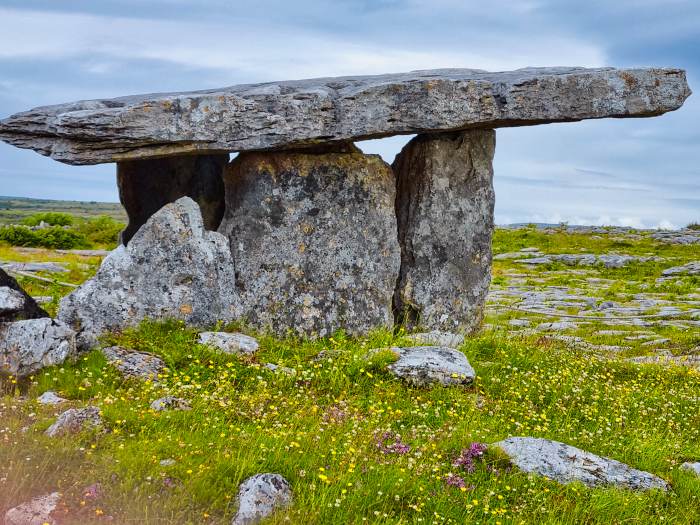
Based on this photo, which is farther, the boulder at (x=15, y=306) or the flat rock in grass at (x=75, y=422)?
the boulder at (x=15, y=306)

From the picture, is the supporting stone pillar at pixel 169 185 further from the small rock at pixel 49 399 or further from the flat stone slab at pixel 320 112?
the small rock at pixel 49 399

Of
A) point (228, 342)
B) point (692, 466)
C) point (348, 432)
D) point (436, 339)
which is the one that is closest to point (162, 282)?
point (228, 342)

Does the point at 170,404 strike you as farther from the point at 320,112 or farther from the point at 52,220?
the point at 52,220

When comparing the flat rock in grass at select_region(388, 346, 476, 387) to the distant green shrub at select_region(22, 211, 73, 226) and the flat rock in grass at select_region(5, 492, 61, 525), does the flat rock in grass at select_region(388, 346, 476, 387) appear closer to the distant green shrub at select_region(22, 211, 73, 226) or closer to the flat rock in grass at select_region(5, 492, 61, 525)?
the flat rock in grass at select_region(5, 492, 61, 525)

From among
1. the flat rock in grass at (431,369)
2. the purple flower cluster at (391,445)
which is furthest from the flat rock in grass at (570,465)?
the flat rock in grass at (431,369)

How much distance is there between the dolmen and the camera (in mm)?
13211

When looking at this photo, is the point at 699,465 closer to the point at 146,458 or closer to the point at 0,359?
the point at 146,458

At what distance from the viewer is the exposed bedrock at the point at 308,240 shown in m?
14.3

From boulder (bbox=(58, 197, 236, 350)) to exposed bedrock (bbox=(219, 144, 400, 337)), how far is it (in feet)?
2.08

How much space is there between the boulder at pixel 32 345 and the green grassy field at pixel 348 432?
273mm

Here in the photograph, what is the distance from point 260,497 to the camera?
675 centimetres

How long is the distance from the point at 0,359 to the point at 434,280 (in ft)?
27.7

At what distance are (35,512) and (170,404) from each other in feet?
9.67

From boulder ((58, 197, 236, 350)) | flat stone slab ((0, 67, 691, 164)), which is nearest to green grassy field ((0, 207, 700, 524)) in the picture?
boulder ((58, 197, 236, 350))
